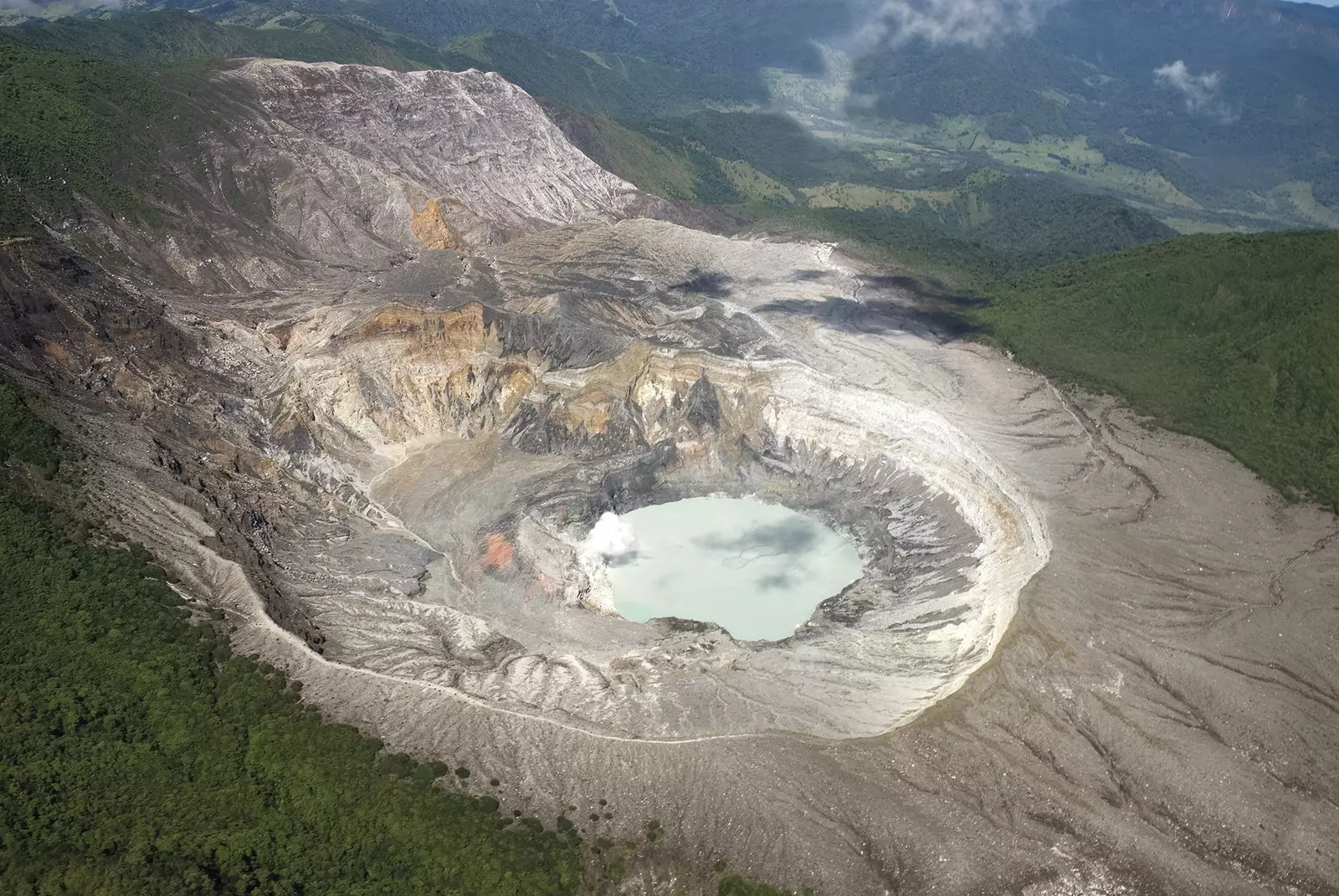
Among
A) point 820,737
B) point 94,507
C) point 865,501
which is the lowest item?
point 865,501

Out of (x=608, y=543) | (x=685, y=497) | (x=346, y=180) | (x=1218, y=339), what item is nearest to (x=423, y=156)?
(x=346, y=180)

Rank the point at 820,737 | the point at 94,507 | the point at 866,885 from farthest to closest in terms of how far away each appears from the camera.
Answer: the point at 94,507, the point at 820,737, the point at 866,885

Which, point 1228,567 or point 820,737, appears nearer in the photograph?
point 820,737

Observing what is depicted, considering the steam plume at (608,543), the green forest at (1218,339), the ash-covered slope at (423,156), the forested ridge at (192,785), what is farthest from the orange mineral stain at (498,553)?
the green forest at (1218,339)

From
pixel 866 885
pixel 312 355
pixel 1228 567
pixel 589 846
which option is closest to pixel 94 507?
pixel 312 355

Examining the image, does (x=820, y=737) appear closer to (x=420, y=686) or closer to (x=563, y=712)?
(x=563, y=712)

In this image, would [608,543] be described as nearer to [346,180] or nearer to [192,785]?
[192,785]
